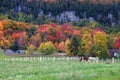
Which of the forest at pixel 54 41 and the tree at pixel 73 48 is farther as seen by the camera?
the tree at pixel 73 48

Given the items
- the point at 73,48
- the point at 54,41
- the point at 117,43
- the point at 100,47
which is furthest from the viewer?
the point at 54,41

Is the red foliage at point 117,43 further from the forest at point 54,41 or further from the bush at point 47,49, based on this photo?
the bush at point 47,49

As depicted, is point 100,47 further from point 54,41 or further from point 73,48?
point 54,41

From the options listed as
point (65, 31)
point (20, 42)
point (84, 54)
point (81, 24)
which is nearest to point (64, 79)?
point (84, 54)

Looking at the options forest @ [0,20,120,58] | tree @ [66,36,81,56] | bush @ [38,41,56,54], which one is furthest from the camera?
bush @ [38,41,56,54]

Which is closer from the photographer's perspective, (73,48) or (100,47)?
(100,47)

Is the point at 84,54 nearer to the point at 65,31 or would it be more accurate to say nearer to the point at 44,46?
the point at 44,46

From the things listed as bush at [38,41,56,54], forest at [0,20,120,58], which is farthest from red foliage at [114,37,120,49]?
bush at [38,41,56,54]

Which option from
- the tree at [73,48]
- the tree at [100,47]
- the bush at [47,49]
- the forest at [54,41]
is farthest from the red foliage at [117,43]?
the bush at [47,49]

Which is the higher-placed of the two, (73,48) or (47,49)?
(73,48)

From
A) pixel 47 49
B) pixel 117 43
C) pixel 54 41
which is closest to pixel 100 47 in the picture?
pixel 47 49

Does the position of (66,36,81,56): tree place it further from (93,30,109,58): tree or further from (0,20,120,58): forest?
(93,30,109,58): tree

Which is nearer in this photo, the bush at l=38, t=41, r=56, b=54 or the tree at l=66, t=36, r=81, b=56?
the tree at l=66, t=36, r=81, b=56

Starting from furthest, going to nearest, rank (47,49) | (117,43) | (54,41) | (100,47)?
(54,41) → (117,43) → (47,49) → (100,47)
